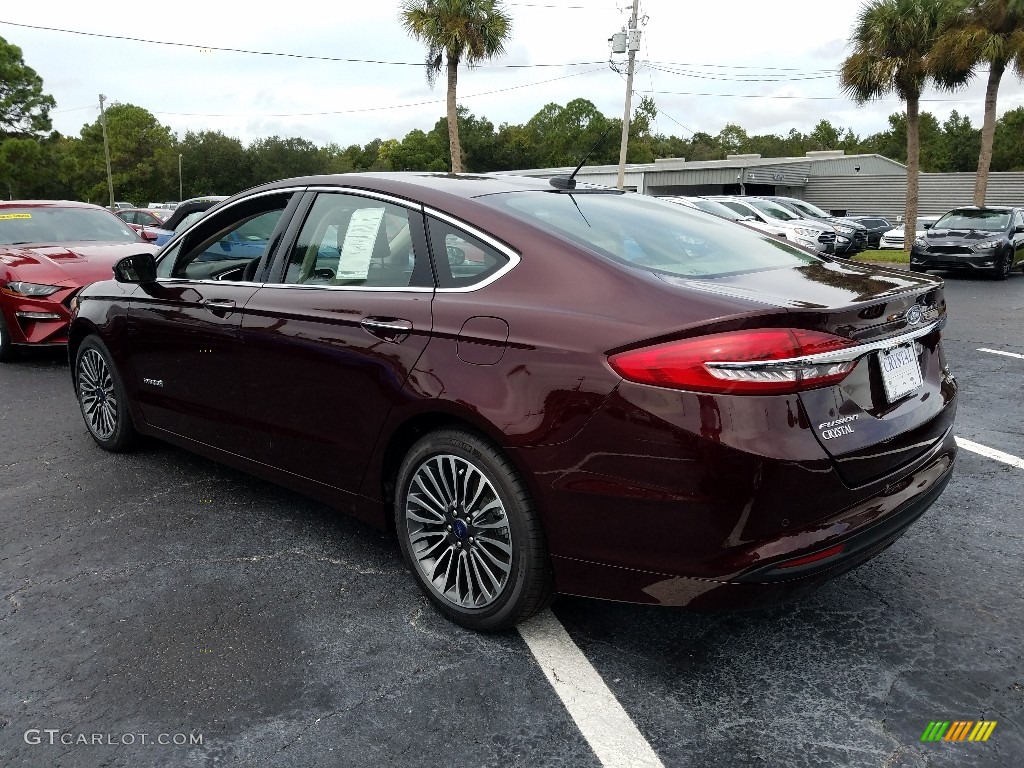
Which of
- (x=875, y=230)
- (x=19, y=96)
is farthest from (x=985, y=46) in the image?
(x=19, y=96)

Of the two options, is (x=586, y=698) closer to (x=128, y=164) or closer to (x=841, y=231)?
(x=841, y=231)

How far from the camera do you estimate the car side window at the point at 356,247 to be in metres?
3.15

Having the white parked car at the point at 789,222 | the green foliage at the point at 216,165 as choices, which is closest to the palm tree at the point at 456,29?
the white parked car at the point at 789,222

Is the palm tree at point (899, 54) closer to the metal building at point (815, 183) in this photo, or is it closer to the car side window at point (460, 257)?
the metal building at point (815, 183)

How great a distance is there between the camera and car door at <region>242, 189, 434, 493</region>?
3.05 meters

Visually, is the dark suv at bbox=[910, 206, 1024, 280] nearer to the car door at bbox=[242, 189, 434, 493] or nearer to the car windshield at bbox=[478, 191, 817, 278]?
the car windshield at bbox=[478, 191, 817, 278]

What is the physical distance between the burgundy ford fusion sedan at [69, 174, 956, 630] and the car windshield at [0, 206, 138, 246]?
5670mm

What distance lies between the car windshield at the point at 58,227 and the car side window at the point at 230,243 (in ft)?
16.4

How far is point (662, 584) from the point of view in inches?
97.3

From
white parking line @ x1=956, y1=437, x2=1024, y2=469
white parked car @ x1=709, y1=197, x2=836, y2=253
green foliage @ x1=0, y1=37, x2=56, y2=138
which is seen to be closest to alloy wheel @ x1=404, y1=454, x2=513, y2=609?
white parking line @ x1=956, y1=437, x2=1024, y2=469

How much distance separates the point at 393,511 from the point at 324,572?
1.58ft

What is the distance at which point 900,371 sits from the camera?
263 centimetres

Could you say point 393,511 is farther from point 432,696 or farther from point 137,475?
point 137,475

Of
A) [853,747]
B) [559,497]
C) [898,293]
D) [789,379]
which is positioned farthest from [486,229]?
[853,747]
